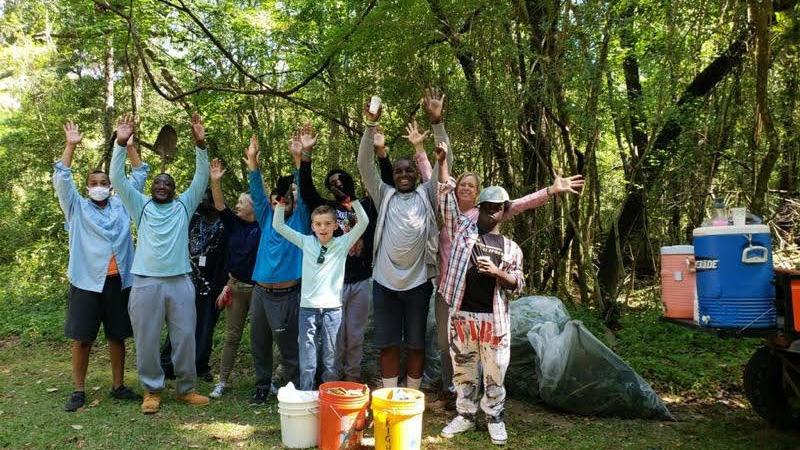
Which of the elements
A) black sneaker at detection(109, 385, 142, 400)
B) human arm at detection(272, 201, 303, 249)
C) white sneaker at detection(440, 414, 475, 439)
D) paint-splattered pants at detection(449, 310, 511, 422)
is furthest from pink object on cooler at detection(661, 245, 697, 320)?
black sneaker at detection(109, 385, 142, 400)

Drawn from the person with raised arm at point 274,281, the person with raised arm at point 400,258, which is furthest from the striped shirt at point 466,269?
the person with raised arm at point 274,281

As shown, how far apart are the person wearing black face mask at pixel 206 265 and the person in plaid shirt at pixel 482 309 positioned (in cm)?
231

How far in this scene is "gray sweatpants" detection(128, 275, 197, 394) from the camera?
168 inches

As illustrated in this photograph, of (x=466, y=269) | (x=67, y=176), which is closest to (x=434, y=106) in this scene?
(x=466, y=269)

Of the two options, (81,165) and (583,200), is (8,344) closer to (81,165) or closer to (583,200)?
(81,165)

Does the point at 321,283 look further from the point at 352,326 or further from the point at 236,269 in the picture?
the point at 236,269

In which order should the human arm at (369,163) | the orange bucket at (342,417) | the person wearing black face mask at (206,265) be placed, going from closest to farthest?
the orange bucket at (342,417) → the human arm at (369,163) → the person wearing black face mask at (206,265)

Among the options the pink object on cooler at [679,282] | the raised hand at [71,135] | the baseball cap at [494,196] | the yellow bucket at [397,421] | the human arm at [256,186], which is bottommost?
the yellow bucket at [397,421]

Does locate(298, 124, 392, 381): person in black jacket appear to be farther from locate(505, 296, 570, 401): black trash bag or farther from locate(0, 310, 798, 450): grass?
locate(505, 296, 570, 401): black trash bag

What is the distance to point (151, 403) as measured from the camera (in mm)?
4293

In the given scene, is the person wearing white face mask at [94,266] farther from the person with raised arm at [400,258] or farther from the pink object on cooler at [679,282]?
the pink object on cooler at [679,282]

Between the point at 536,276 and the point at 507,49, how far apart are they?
9.55ft

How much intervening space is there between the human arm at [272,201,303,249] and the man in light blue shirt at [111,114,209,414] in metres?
0.85

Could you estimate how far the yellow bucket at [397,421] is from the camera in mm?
3248
